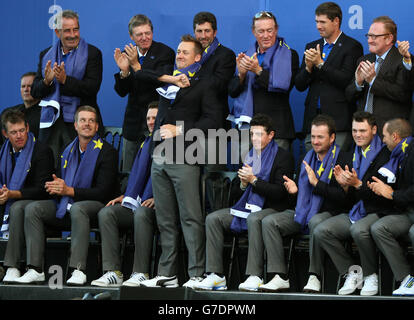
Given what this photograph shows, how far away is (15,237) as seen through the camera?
23.0ft

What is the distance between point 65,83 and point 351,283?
3.18m

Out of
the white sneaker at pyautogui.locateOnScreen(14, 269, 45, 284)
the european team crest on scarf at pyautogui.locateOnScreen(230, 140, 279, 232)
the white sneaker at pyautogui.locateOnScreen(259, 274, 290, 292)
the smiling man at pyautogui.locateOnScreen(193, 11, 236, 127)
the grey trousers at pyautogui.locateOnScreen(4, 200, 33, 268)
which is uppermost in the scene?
the smiling man at pyautogui.locateOnScreen(193, 11, 236, 127)

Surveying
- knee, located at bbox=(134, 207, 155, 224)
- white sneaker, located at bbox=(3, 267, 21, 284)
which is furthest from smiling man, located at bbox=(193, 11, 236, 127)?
white sneaker, located at bbox=(3, 267, 21, 284)

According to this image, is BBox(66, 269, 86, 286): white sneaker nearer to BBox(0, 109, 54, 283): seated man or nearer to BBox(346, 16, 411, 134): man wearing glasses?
BBox(0, 109, 54, 283): seated man

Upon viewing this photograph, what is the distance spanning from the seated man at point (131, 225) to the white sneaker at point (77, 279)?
0.11 m

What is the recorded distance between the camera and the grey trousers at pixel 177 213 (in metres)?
6.63

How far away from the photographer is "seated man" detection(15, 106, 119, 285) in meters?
6.82

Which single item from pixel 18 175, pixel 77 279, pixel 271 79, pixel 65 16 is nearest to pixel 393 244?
pixel 271 79

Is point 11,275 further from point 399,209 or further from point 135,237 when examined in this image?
point 399,209

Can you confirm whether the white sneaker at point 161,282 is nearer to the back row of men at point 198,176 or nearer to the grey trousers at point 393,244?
the back row of men at point 198,176

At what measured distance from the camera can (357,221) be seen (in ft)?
20.4

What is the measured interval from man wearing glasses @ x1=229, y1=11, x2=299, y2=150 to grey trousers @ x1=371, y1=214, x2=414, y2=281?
1421 millimetres
